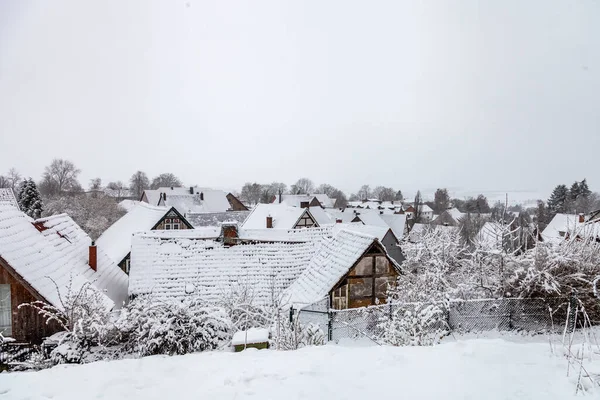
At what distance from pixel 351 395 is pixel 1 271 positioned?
37.2 ft

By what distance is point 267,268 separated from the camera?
50.9ft

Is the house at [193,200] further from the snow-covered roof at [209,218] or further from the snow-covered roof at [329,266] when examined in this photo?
the snow-covered roof at [329,266]

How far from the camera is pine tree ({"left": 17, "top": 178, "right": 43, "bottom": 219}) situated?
136 feet

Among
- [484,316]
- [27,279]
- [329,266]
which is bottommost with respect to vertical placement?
[484,316]

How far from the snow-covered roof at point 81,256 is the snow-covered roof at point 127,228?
326 cm

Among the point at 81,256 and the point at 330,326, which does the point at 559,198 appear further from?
the point at 81,256

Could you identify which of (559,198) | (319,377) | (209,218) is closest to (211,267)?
(319,377)

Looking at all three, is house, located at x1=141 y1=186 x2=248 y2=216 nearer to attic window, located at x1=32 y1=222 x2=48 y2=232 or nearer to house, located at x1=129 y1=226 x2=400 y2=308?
attic window, located at x1=32 y1=222 x2=48 y2=232

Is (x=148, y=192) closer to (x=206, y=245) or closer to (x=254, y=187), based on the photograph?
(x=254, y=187)

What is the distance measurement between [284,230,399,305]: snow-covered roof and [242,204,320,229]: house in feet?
55.0

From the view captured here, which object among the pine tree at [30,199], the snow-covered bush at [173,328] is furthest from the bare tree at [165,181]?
the snow-covered bush at [173,328]

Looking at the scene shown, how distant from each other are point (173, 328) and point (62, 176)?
85970 mm

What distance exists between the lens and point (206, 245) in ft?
52.3

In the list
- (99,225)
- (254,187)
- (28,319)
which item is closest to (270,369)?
(28,319)
